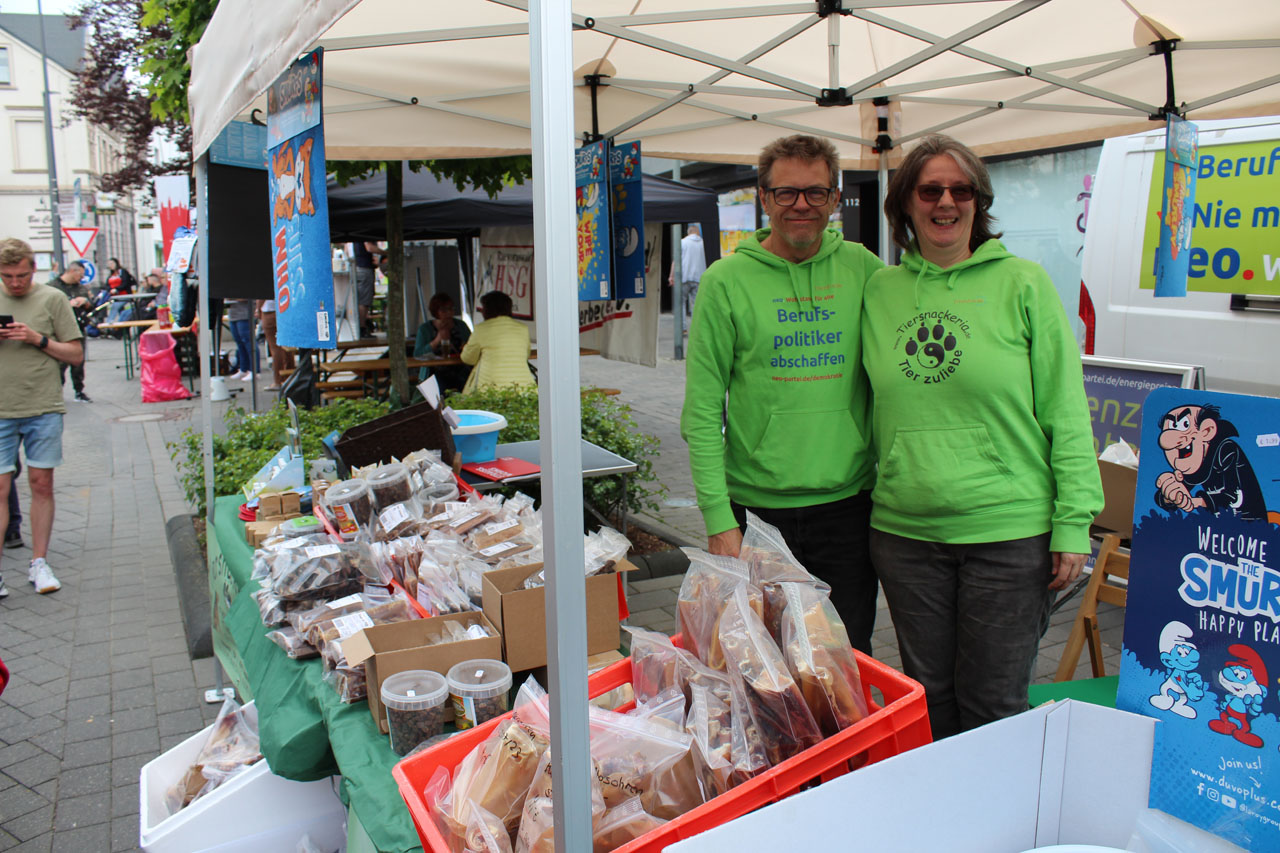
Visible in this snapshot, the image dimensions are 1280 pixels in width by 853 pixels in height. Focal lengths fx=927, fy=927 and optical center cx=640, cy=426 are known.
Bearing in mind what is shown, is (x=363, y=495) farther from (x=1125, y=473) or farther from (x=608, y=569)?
(x=1125, y=473)

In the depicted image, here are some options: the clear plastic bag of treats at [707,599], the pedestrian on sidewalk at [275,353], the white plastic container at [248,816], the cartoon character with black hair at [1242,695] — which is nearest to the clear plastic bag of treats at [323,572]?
the white plastic container at [248,816]

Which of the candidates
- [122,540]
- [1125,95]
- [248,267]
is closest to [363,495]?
[248,267]

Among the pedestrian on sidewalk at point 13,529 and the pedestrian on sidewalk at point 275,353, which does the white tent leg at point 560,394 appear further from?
the pedestrian on sidewalk at point 275,353

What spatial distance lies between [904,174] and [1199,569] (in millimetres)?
1060

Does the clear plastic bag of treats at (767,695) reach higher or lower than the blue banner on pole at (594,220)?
lower

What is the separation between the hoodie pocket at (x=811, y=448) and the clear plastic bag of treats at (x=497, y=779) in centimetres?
97

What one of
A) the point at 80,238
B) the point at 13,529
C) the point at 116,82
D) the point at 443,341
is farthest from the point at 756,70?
the point at 80,238

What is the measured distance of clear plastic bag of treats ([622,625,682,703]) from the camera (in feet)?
5.68

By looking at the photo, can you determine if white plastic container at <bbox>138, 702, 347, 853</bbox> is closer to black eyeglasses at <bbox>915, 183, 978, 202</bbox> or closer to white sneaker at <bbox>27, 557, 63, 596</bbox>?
black eyeglasses at <bbox>915, 183, 978, 202</bbox>

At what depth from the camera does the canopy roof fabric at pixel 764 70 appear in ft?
10.7

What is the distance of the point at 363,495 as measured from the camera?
10.9 feet

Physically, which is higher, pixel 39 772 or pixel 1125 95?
pixel 1125 95

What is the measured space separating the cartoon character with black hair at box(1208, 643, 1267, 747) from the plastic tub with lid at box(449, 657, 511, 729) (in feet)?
4.50

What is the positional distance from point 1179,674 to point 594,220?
12.1ft
